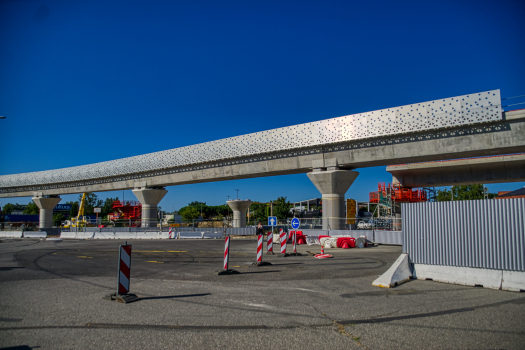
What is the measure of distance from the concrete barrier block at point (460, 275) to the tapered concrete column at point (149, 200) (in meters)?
37.4

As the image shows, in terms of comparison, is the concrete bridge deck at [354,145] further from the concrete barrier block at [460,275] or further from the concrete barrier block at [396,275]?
the concrete barrier block at [396,275]

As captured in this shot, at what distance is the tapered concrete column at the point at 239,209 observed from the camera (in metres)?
45.0

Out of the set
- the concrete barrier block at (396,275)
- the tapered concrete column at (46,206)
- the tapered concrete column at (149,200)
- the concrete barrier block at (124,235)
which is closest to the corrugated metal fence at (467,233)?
the concrete barrier block at (396,275)

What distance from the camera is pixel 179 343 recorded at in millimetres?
4938

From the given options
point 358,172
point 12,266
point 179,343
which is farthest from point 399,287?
point 358,172

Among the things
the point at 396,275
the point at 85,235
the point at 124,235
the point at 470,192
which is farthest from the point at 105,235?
the point at 470,192

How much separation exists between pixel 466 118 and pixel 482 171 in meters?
14.7

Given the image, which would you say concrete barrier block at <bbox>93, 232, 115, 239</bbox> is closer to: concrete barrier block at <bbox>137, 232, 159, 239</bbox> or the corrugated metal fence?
concrete barrier block at <bbox>137, 232, 159, 239</bbox>

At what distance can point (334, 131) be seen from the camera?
26.8 meters

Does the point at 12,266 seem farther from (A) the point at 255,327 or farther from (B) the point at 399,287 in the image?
(B) the point at 399,287

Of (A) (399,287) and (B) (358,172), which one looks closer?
(A) (399,287)

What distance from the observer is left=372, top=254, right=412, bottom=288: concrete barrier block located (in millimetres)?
9113

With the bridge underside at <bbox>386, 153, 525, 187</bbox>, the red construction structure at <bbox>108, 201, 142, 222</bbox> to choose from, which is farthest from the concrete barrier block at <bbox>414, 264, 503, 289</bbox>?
the red construction structure at <bbox>108, 201, 142, 222</bbox>

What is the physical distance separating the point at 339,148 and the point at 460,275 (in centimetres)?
1845
